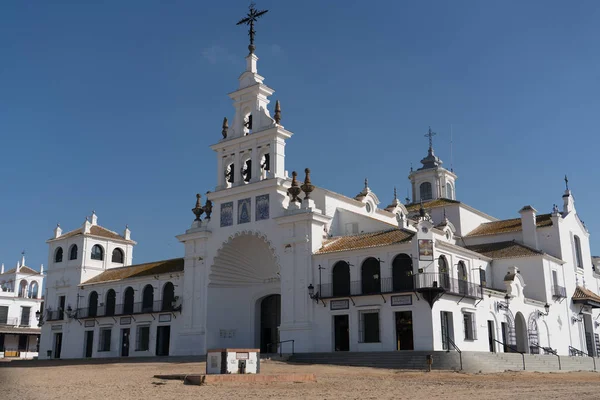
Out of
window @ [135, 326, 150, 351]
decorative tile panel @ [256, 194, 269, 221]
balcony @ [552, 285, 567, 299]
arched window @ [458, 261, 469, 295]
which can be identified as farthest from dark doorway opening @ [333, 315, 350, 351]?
window @ [135, 326, 150, 351]

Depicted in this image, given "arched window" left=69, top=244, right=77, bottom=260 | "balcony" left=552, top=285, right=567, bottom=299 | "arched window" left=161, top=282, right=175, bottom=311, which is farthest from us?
"arched window" left=69, top=244, right=77, bottom=260

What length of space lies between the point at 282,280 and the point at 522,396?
813 inches

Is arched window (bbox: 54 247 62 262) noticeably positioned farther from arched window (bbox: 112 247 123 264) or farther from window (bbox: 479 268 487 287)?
window (bbox: 479 268 487 287)

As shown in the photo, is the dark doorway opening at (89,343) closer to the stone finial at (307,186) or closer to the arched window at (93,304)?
the arched window at (93,304)

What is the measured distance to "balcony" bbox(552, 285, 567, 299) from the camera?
135ft

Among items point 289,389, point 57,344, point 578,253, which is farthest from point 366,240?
point 57,344

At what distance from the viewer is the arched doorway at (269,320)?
39.7 m

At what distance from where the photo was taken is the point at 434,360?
29.7m

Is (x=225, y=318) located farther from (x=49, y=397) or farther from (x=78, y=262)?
(x=49, y=397)

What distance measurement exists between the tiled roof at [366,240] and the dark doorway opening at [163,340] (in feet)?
41.3

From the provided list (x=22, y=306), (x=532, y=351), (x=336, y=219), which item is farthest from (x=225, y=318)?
(x=22, y=306)

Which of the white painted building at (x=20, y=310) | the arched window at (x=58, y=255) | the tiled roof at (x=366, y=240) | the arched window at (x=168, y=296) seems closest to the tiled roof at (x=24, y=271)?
the white painted building at (x=20, y=310)

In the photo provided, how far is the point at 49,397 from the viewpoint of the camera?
1540cm

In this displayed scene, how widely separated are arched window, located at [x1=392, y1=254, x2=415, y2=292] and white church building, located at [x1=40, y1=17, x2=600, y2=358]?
0.05 metres
